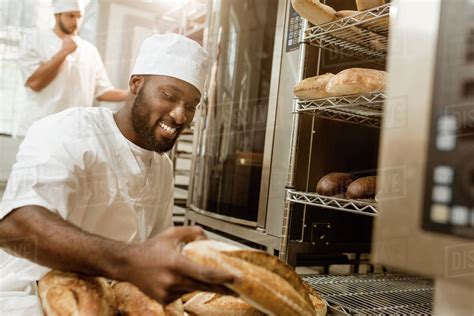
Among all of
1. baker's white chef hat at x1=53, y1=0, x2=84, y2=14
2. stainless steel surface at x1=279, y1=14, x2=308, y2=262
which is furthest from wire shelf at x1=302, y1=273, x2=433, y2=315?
baker's white chef hat at x1=53, y1=0, x2=84, y2=14

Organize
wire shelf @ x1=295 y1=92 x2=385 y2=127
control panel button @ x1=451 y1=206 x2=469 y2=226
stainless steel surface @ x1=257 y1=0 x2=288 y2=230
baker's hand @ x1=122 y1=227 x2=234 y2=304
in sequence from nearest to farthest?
control panel button @ x1=451 y1=206 x2=469 y2=226 → baker's hand @ x1=122 y1=227 x2=234 y2=304 → wire shelf @ x1=295 y1=92 x2=385 y2=127 → stainless steel surface @ x1=257 y1=0 x2=288 y2=230

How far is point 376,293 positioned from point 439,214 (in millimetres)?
856

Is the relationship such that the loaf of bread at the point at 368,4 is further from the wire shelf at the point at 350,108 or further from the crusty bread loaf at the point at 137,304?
the crusty bread loaf at the point at 137,304

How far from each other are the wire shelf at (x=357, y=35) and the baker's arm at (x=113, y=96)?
95cm

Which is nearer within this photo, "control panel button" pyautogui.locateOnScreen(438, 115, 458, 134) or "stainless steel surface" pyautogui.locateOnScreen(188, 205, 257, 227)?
"control panel button" pyautogui.locateOnScreen(438, 115, 458, 134)

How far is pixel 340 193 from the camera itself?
127 centimetres

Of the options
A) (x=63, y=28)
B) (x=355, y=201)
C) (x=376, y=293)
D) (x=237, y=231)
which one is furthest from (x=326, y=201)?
(x=63, y=28)

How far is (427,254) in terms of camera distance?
1.42 feet

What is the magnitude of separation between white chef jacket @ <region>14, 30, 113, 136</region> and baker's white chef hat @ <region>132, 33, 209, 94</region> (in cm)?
56

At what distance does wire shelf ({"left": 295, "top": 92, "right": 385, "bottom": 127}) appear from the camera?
111cm

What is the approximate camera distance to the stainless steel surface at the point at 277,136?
1.46 m

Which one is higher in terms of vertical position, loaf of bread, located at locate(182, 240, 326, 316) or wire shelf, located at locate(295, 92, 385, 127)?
wire shelf, located at locate(295, 92, 385, 127)

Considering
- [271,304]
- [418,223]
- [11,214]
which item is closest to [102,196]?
[11,214]

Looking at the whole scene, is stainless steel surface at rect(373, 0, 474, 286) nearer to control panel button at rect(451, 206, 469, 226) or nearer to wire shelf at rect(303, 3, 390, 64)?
control panel button at rect(451, 206, 469, 226)
